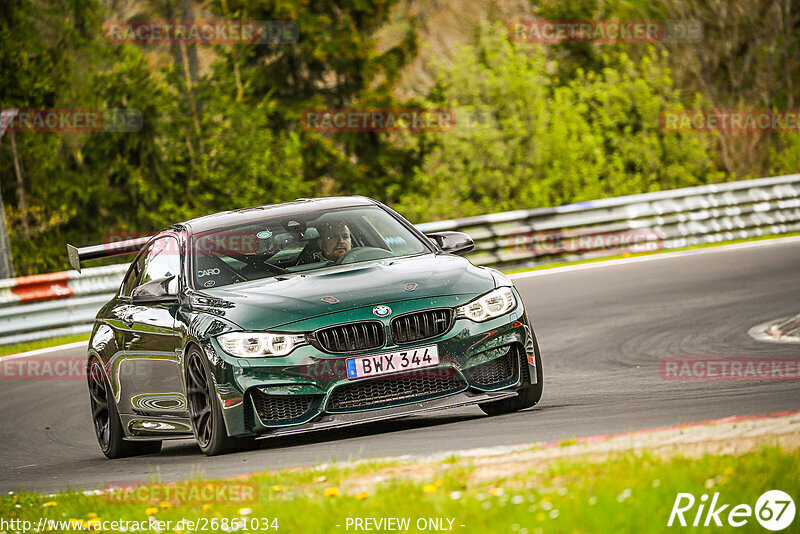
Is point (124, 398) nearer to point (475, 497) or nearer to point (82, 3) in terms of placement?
point (475, 497)

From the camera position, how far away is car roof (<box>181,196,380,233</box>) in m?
9.19

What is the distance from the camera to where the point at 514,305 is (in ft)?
26.9

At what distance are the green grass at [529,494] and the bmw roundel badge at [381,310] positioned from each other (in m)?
1.43

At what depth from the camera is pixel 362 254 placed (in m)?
8.91

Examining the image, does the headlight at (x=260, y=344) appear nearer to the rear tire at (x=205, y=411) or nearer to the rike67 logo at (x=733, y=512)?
the rear tire at (x=205, y=411)

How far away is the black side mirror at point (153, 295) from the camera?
8508 millimetres

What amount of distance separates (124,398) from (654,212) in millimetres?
12438

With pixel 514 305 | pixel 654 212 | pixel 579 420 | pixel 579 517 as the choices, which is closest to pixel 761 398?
pixel 579 420

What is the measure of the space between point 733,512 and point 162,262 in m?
5.52

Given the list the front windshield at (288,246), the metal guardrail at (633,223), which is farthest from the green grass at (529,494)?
the metal guardrail at (633,223)

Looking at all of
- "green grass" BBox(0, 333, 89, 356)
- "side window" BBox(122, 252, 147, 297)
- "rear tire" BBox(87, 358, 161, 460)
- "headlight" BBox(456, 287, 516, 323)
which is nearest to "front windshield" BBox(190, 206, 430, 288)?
"side window" BBox(122, 252, 147, 297)

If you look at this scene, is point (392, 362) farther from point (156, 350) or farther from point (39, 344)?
point (39, 344)

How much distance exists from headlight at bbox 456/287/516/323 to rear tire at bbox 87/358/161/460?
303 cm

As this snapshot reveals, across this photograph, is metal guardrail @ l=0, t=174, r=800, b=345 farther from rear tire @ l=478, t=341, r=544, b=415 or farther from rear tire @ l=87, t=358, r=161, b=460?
rear tire @ l=478, t=341, r=544, b=415
